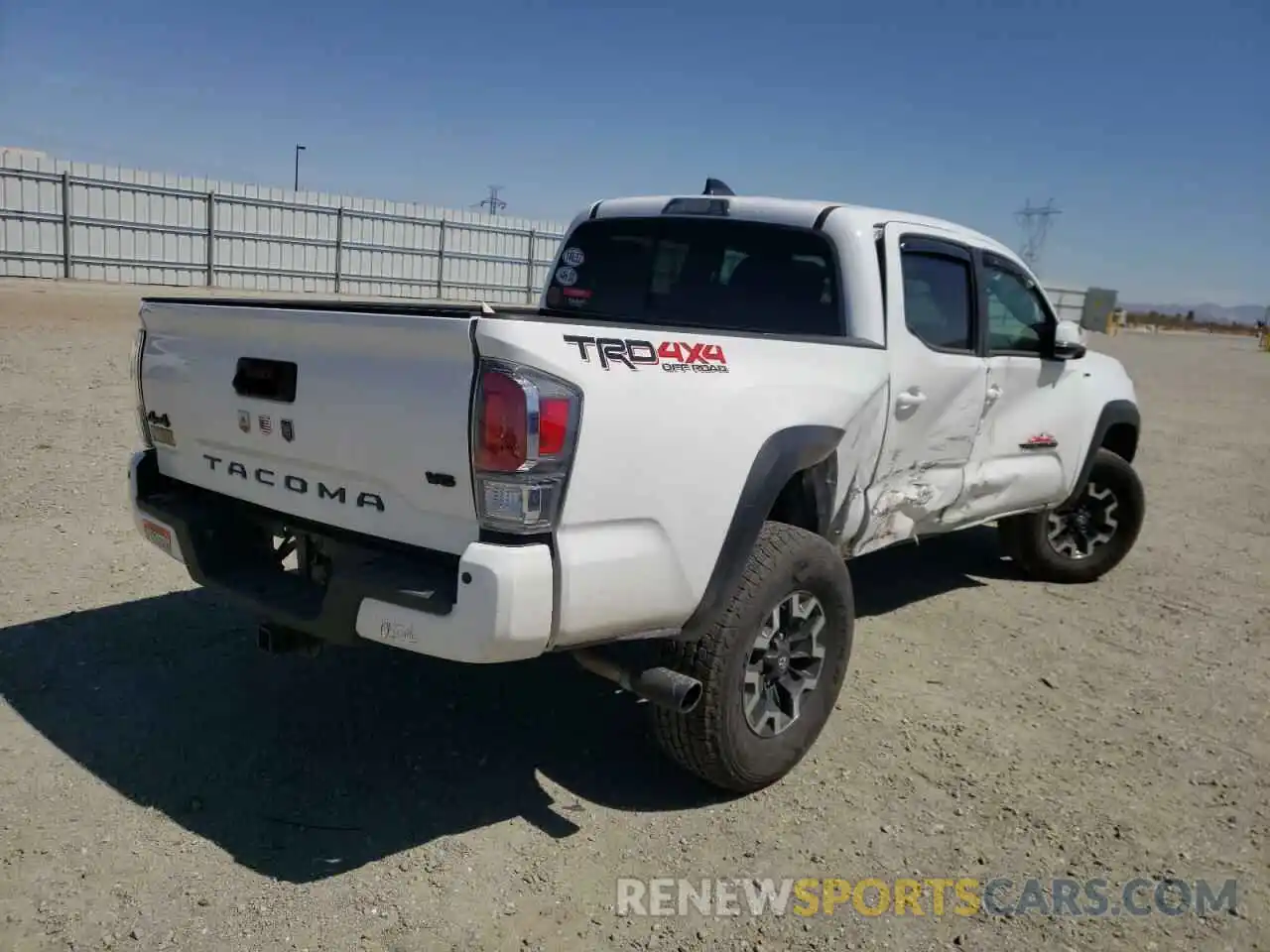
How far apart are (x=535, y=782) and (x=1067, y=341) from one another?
12.0ft

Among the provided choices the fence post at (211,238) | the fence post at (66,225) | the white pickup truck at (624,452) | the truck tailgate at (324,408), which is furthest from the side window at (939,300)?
the fence post at (211,238)

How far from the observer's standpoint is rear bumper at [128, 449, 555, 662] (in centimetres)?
264

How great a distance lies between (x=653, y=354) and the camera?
9.64 feet

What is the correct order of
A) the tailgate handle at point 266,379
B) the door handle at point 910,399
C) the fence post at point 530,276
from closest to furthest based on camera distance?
the tailgate handle at point 266,379
the door handle at point 910,399
the fence post at point 530,276

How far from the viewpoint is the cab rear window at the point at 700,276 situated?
4239mm

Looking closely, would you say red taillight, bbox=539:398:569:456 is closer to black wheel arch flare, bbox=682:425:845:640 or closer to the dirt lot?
black wheel arch flare, bbox=682:425:845:640

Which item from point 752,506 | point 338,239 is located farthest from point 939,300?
point 338,239

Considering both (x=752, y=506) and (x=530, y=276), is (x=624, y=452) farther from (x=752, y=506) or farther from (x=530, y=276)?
(x=530, y=276)

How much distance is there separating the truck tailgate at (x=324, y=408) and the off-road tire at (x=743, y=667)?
0.93 metres

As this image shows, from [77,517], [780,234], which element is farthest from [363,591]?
[77,517]

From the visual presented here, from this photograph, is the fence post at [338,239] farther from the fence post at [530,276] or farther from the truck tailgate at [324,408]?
the truck tailgate at [324,408]

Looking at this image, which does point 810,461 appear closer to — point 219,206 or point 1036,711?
point 1036,711

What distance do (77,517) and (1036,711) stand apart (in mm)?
5210

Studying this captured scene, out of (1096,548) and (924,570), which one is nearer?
(1096,548)
